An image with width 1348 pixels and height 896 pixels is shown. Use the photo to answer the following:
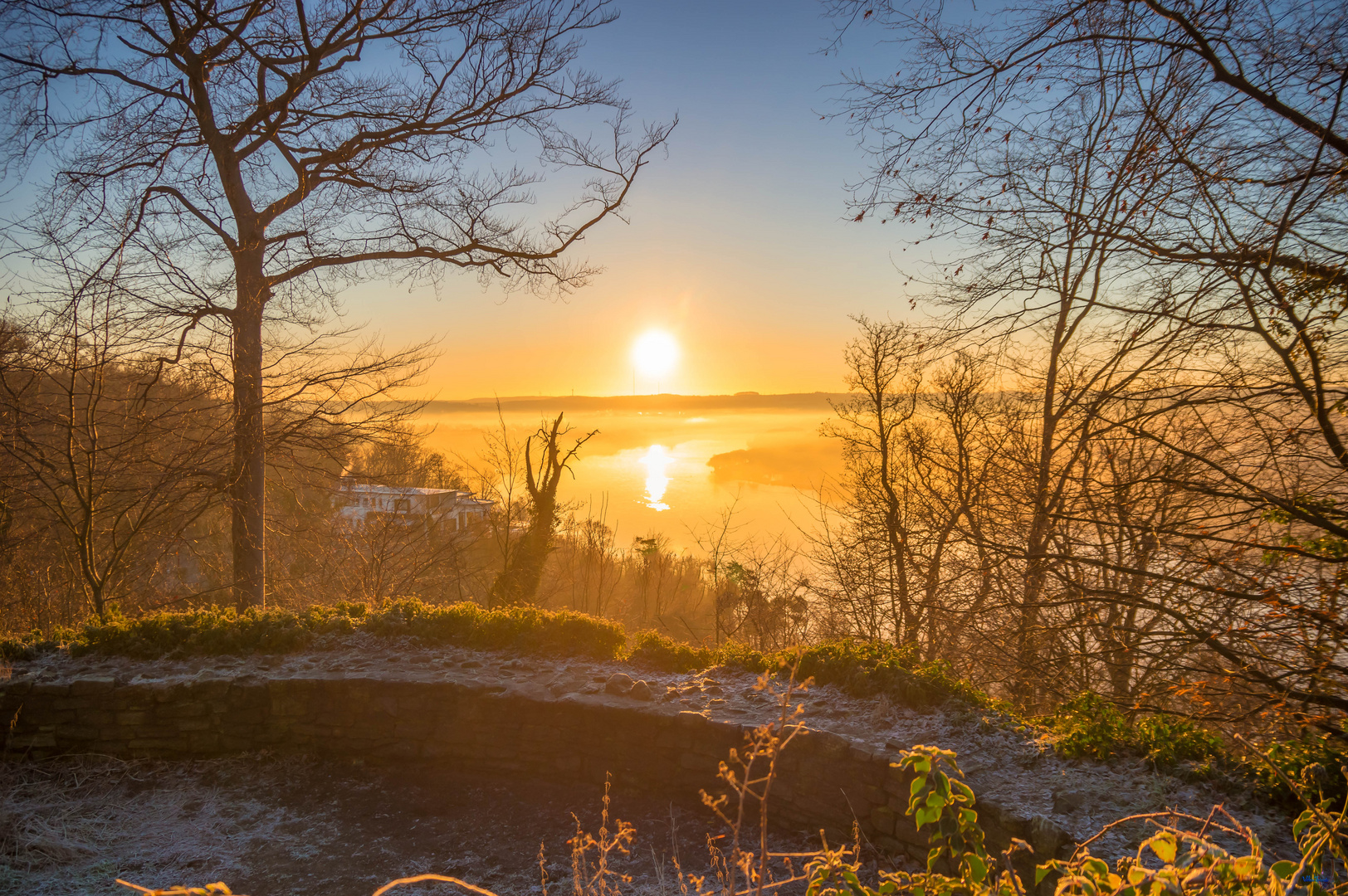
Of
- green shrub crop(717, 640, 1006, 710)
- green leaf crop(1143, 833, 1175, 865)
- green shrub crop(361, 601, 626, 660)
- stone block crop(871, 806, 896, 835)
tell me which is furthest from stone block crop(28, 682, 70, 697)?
green leaf crop(1143, 833, 1175, 865)

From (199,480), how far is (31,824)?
4.80 m

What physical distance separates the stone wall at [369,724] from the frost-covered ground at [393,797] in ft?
0.43

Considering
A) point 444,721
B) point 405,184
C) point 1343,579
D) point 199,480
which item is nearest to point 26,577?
point 199,480

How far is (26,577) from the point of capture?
10656 mm

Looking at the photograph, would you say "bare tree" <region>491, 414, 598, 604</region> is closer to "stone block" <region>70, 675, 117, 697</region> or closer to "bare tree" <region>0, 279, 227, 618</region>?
Answer: "bare tree" <region>0, 279, 227, 618</region>

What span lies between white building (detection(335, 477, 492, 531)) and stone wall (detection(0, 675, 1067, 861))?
6.52 meters

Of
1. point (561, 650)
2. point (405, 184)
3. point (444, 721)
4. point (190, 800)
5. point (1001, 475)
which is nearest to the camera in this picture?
point (190, 800)

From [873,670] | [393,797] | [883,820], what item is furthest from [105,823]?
[873,670]

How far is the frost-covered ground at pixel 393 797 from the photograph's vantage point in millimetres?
3488

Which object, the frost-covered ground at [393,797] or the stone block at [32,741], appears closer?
the frost-covered ground at [393,797]

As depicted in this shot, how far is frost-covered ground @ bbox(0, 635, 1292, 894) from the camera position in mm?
3488

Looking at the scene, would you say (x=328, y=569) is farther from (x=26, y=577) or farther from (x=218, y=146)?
(x=218, y=146)

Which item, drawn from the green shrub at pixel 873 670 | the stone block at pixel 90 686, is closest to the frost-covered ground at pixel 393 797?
the green shrub at pixel 873 670

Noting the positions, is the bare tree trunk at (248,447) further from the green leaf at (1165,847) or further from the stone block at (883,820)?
the green leaf at (1165,847)
